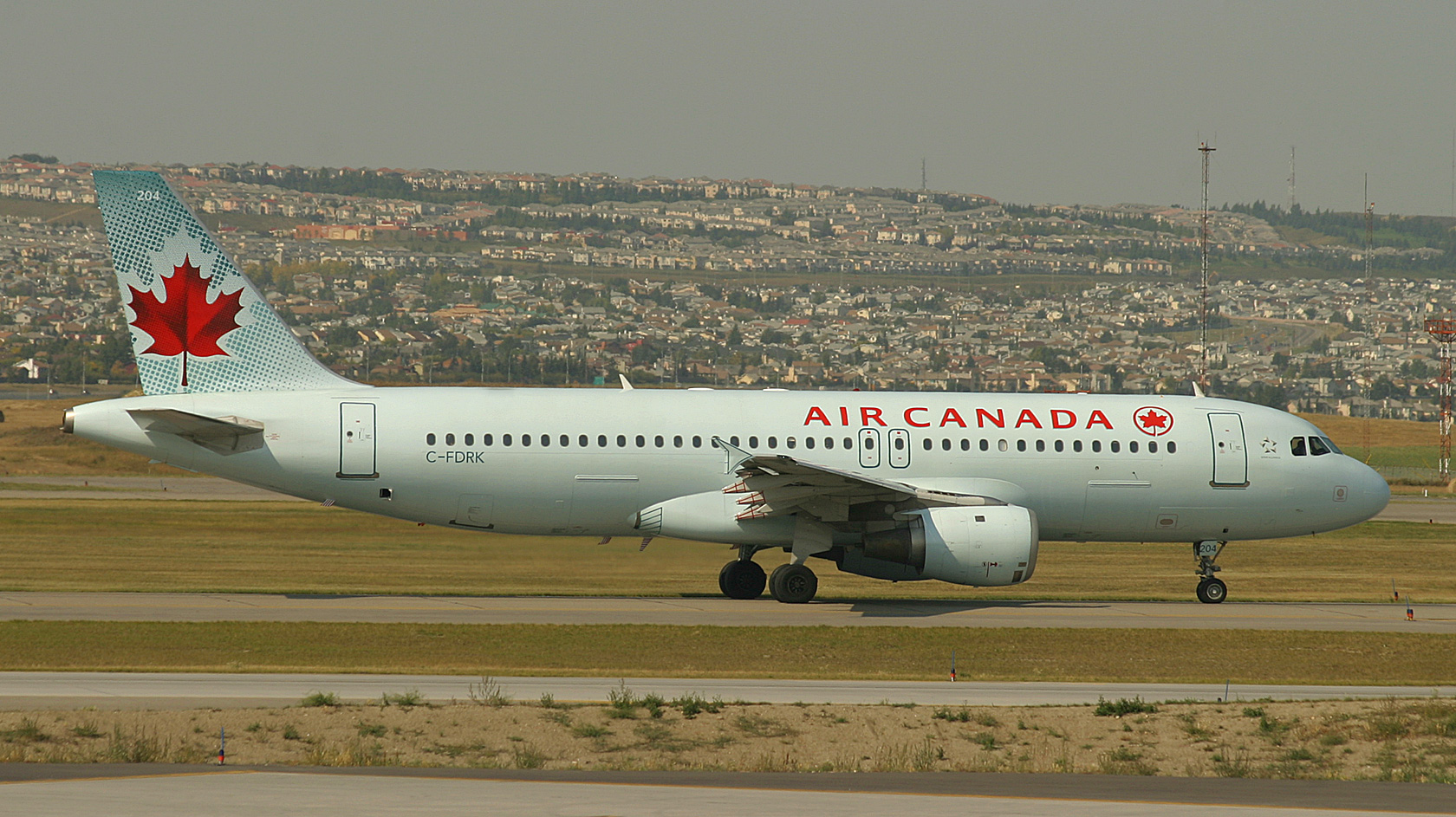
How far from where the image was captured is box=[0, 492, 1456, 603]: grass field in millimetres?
30031

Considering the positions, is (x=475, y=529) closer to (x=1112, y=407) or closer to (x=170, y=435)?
(x=170, y=435)

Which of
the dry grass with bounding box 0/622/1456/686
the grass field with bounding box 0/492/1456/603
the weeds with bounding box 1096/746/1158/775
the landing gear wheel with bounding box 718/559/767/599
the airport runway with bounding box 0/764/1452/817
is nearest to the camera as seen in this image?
the airport runway with bounding box 0/764/1452/817

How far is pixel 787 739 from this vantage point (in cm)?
1656

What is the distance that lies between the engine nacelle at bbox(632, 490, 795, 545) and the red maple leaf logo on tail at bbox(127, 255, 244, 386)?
9.12 metres

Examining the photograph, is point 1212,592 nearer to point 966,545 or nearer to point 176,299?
point 966,545

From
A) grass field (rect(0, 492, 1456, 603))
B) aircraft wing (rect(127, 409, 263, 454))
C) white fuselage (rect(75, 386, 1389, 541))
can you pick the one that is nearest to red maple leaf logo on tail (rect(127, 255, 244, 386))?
white fuselage (rect(75, 386, 1389, 541))

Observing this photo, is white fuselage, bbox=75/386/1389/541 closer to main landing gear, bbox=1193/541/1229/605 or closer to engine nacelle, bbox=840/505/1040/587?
main landing gear, bbox=1193/541/1229/605

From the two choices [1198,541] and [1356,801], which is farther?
[1198,541]

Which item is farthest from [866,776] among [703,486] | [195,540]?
[195,540]

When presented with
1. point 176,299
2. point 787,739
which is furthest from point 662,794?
point 176,299

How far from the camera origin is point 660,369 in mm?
174875

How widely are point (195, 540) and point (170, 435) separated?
50.9 ft

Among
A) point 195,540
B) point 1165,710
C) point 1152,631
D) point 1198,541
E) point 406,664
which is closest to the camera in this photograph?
point 1165,710

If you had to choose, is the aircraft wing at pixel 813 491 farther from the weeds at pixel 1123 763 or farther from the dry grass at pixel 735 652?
the weeds at pixel 1123 763
